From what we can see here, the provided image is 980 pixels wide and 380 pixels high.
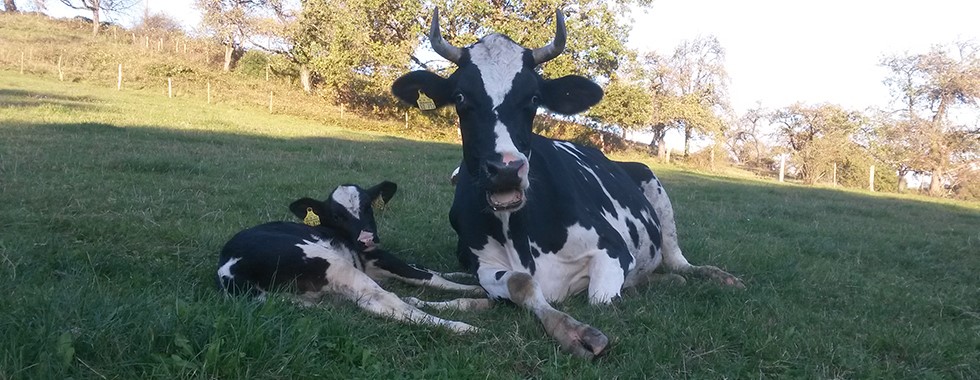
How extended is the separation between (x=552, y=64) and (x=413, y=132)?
7469 mm

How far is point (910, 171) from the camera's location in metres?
42.0

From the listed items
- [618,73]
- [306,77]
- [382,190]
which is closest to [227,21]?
[306,77]

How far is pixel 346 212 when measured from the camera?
585 cm

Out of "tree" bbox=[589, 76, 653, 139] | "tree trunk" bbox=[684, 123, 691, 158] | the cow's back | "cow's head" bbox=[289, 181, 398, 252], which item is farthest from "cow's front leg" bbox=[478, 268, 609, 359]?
"tree trunk" bbox=[684, 123, 691, 158]

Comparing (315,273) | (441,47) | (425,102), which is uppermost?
(441,47)

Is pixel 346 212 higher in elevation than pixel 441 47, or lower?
lower

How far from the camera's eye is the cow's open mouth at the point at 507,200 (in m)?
4.12

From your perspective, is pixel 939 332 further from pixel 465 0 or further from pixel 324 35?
pixel 324 35

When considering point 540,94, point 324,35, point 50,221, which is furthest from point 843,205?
point 324,35

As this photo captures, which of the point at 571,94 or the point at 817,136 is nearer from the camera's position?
the point at 571,94

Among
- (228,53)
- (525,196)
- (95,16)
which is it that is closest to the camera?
(525,196)

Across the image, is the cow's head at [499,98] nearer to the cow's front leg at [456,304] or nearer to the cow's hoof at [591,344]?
the cow's front leg at [456,304]

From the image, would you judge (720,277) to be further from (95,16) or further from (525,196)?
(95,16)

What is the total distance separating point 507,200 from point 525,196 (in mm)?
165
